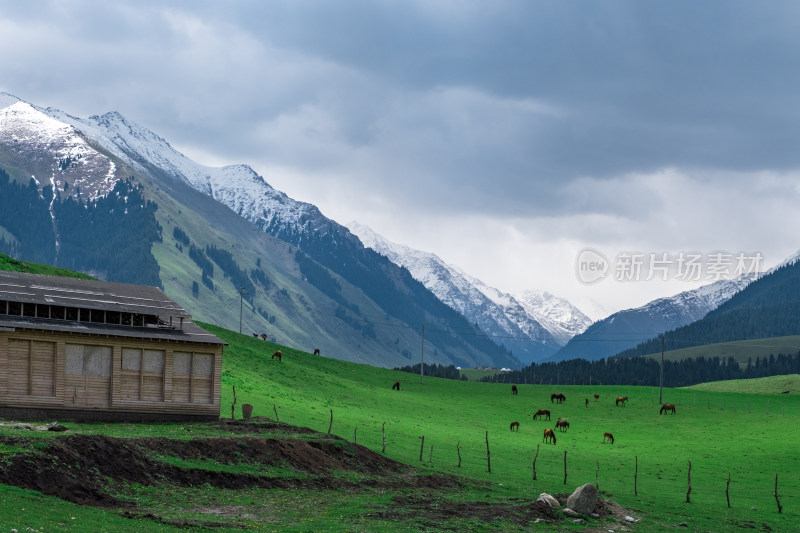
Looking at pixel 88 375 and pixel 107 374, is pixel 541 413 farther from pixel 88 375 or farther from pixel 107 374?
pixel 88 375

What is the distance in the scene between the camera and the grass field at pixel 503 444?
45719 mm

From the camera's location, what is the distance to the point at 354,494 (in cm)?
5338

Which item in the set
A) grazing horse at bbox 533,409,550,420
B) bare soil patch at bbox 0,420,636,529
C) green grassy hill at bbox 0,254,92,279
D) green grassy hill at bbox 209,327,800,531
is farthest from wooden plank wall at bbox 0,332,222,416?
grazing horse at bbox 533,409,550,420

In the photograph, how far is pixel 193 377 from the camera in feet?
243

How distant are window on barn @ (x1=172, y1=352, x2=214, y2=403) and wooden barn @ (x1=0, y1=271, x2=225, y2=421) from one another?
3.1 inches

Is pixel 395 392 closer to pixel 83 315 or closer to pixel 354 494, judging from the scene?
pixel 83 315

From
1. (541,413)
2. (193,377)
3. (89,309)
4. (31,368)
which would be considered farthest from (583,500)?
(541,413)

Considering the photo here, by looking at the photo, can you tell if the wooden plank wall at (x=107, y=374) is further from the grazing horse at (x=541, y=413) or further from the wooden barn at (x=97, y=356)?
the grazing horse at (x=541, y=413)

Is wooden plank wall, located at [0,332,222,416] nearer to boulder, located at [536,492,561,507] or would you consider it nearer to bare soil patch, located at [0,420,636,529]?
bare soil patch, located at [0,420,636,529]

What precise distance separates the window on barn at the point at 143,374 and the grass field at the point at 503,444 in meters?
3.45

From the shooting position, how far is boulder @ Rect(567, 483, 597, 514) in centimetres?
4997

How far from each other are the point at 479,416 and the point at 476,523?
77.8 metres

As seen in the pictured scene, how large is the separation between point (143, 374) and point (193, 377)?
4240mm

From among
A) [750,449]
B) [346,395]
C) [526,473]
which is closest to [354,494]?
[526,473]
